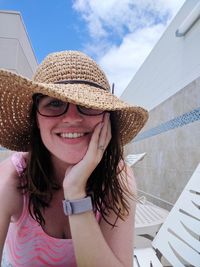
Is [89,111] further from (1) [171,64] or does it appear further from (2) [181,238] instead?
(1) [171,64]

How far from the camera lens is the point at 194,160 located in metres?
2.54

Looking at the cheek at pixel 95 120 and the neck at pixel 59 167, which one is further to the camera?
the neck at pixel 59 167

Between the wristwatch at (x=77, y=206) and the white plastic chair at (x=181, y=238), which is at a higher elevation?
the wristwatch at (x=77, y=206)

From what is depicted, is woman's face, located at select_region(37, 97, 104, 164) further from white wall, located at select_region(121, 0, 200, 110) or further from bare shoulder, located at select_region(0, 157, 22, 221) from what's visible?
white wall, located at select_region(121, 0, 200, 110)

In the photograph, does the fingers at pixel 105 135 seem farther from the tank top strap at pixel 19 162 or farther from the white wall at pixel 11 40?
the white wall at pixel 11 40

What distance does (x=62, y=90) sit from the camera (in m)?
0.85

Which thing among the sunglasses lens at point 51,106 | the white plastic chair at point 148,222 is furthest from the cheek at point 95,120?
the white plastic chair at point 148,222

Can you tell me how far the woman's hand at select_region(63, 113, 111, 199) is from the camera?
983mm

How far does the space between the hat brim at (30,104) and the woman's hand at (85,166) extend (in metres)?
0.10

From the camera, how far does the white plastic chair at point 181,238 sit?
4.58 ft

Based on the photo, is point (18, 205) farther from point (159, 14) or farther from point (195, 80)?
point (159, 14)

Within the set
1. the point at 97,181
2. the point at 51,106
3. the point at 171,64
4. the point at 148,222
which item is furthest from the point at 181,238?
the point at 171,64

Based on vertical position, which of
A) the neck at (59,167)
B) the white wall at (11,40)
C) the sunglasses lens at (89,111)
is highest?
the white wall at (11,40)

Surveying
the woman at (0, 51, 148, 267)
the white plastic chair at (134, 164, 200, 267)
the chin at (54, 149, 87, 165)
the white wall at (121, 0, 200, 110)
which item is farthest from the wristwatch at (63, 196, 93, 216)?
the white wall at (121, 0, 200, 110)
